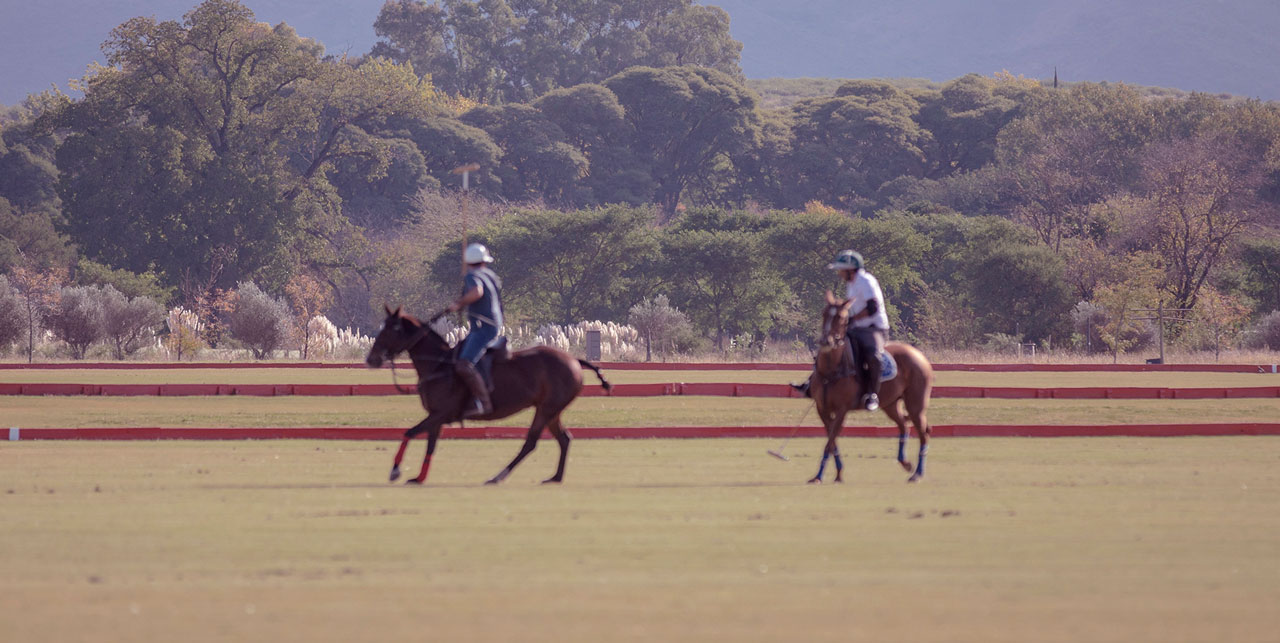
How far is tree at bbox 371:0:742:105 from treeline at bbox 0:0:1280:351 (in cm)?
1446

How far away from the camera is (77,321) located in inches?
1692

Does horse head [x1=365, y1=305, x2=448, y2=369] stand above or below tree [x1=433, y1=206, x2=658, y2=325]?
below

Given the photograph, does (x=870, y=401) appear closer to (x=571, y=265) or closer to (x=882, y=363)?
(x=882, y=363)

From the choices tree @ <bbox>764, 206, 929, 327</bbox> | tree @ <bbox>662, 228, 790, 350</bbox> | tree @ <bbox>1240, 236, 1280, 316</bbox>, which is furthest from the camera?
tree @ <bbox>764, 206, 929, 327</bbox>

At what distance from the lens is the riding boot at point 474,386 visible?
523 inches

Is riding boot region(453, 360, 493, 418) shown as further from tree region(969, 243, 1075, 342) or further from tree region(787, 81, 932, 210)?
tree region(787, 81, 932, 210)

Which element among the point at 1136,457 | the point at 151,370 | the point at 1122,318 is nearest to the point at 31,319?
the point at 151,370

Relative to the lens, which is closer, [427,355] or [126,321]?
[427,355]

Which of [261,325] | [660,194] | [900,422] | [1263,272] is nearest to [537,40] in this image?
[660,194]

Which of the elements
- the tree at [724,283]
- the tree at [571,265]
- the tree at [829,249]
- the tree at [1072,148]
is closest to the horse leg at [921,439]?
the tree at [724,283]

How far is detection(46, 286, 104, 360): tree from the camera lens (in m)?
43.0

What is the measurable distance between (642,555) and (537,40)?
96.1m

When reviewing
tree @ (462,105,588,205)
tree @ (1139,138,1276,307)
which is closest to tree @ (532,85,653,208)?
tree @ (462,105,588,205)

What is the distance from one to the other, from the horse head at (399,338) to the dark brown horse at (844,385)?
3.30 meters
